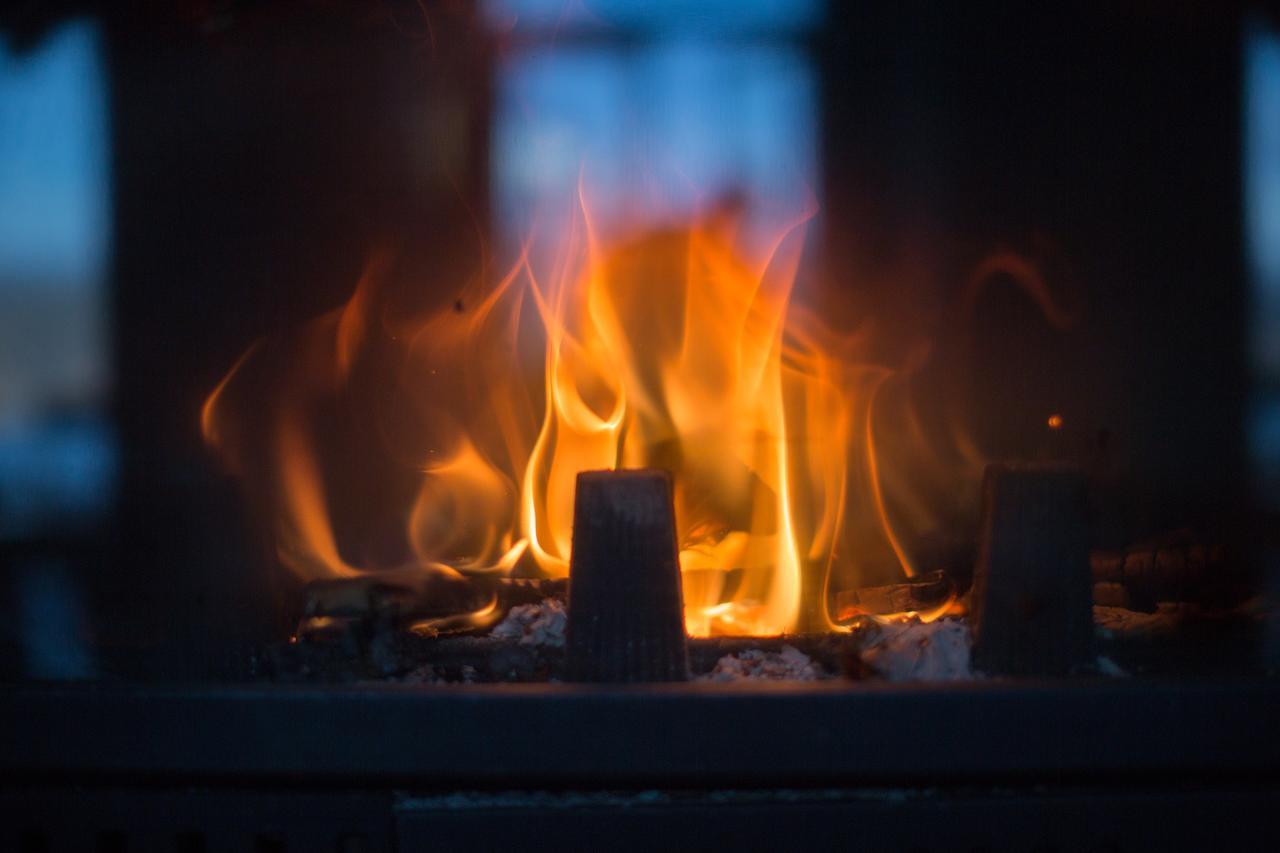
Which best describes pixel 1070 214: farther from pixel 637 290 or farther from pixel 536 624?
pixel 536 624

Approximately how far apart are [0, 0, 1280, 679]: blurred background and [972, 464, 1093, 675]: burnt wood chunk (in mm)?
468

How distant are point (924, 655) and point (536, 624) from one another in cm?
47

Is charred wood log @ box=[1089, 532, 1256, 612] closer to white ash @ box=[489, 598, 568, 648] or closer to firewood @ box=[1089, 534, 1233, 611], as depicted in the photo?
firewood @ box=[1089, 534, 1233, 611]

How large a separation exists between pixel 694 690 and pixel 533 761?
0.50ft

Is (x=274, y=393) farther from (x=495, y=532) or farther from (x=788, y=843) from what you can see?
(x=788, y=843)

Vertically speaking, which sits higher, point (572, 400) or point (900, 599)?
point (572, 400)

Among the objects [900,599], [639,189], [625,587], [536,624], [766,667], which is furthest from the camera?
[639,189]

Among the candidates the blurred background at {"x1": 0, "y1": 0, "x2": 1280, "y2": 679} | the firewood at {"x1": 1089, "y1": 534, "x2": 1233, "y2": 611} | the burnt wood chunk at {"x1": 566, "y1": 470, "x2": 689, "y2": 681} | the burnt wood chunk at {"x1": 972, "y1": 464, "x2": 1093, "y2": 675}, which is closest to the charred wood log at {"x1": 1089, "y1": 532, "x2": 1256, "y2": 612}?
the firewood at {"x1": 1089, "y1": 534, "x2": 1233, "y2": 611}

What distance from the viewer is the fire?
151 cm

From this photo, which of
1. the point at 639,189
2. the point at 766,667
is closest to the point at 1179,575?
the point at 766,667

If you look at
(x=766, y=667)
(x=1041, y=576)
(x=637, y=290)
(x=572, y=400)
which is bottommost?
(x=766, y=667)

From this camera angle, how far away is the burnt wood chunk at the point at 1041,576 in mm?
1077

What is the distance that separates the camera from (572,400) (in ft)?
5.01

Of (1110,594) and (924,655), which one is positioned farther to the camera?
(1110,594)
